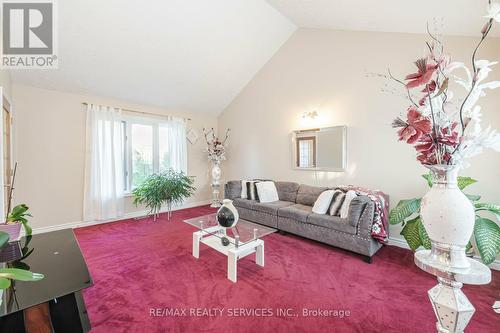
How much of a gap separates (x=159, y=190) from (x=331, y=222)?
3093 millimetres

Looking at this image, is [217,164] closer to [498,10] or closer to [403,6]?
[403,6]

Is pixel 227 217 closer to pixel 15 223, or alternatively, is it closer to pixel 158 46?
pixel 15 223

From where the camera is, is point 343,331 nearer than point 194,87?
Yes

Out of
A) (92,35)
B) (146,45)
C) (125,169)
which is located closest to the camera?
(92,35)

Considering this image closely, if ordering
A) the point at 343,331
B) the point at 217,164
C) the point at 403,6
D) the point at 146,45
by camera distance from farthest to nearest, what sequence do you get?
the point at 217,164
the point at 146,45
the point at 403,6
the point at 343,331

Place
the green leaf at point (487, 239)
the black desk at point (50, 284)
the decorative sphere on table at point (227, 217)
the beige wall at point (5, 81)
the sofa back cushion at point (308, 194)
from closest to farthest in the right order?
the black desk at point (50, 284) < the green leaf at point (487, 239) < the decorative sphere on table at point (227, 217) < the beige wall at point (5, 81) < the sofa back cushion at point (308, 194)

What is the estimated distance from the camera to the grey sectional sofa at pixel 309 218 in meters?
2.57

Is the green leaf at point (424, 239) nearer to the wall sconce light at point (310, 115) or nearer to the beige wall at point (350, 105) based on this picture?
the beige wall at point (350, 105)

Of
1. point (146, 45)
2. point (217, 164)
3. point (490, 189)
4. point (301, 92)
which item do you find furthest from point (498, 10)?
point (217, 164)

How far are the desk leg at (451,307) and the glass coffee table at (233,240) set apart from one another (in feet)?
5.20

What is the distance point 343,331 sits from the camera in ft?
5.05

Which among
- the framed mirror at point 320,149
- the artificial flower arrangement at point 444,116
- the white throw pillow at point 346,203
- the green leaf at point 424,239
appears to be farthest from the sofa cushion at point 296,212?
the artificial flower arrangement at point 444,116

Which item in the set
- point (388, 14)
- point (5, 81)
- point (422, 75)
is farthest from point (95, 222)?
point (388, 14)

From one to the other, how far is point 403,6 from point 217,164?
13.8 feet
